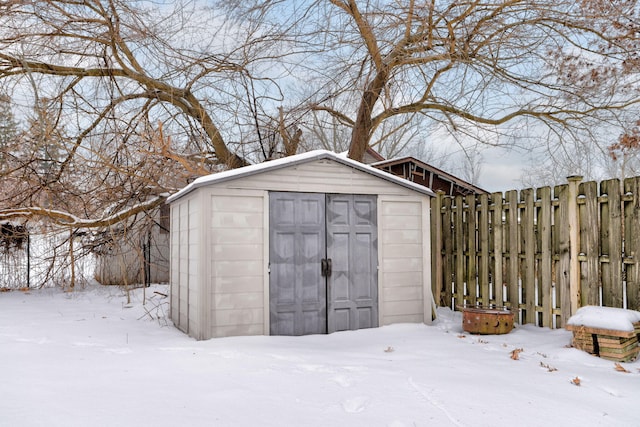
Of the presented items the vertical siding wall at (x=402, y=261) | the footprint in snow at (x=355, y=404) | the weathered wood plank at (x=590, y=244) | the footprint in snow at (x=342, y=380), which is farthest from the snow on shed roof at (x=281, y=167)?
the footprint in snow at (x=355, y=404)

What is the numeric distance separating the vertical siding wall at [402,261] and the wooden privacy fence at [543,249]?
3.57 ft

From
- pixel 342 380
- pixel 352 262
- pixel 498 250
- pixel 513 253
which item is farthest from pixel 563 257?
pixel 342 380

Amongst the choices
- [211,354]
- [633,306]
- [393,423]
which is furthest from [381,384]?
[633,306]

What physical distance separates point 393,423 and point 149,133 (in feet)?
27.9

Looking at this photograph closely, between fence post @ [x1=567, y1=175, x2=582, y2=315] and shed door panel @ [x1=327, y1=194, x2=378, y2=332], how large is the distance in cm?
257

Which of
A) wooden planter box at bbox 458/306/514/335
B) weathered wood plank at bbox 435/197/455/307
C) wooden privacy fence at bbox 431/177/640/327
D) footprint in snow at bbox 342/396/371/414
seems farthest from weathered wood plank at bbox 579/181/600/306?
footprint in snow at bbox 342/396/371/414

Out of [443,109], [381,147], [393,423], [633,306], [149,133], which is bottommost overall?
[393,423]

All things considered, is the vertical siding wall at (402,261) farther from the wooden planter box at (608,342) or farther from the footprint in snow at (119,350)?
the footprint in snow at (119,350)

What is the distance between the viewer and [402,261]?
730 centimetres

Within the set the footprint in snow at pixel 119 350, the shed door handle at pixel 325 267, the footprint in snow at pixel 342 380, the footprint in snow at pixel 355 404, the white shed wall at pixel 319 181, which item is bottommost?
the footprint in snow at pixel 355 404

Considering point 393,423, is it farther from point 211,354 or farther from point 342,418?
point 211,354

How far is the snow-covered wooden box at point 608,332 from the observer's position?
5.27m

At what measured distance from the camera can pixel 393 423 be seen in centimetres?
339

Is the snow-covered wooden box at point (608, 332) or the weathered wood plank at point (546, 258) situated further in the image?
the weathered wood plank at point (546, 258)
